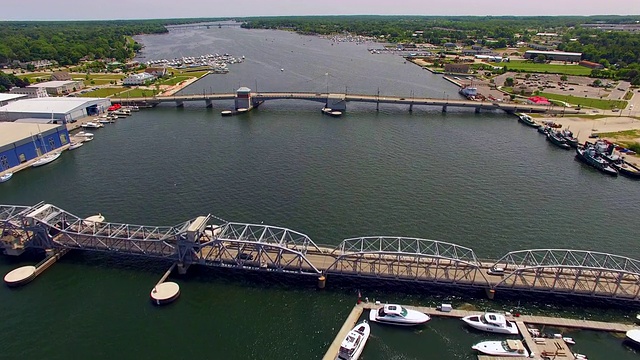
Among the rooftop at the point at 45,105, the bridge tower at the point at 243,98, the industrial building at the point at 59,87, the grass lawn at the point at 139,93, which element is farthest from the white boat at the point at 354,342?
the industrial building at the point at 59,87

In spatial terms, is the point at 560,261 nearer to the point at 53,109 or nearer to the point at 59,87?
the point at 53,109

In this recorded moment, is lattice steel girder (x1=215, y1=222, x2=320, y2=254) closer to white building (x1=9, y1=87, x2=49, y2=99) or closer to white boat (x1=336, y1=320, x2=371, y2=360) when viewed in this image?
white boat (x1=336, y1=320, x2=371, y2=360)

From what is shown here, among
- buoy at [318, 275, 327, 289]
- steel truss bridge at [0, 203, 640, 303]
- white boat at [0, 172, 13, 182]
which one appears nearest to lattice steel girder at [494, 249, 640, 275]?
steel truss bridge at [0, 203, 640, 303]

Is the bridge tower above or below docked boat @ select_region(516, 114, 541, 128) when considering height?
above

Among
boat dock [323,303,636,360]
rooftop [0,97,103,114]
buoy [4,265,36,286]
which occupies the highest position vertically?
rooftop [0,97,103,114]

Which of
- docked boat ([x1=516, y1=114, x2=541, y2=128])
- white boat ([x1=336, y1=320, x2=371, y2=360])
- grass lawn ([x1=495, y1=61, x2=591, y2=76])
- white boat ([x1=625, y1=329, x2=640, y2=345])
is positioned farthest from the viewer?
grass lawn ([x1=495, y1=61, x2=591, y2=76])

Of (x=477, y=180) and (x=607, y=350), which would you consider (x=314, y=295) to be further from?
(x=477, y=180)

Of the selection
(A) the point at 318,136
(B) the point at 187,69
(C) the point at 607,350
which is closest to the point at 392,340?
(C) the point at 607,350
